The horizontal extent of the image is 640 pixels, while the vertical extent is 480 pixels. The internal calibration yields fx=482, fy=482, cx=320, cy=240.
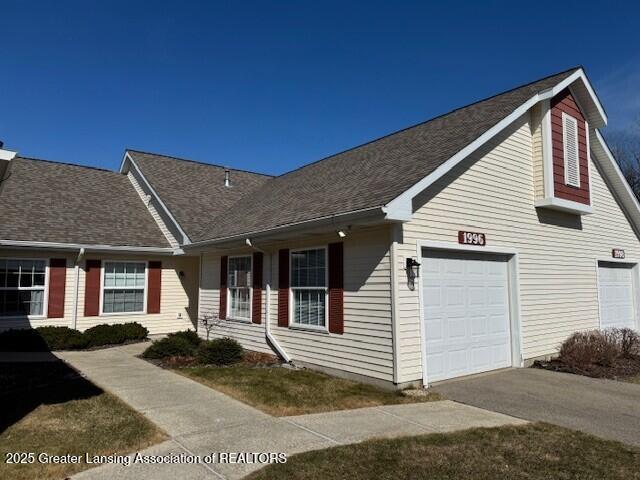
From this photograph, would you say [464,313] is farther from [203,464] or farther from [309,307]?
Result: [203,464]

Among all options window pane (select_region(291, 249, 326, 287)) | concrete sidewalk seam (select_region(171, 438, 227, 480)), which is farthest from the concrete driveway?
concrete sidewalk seam (select_region(171, 438, 227, 480))

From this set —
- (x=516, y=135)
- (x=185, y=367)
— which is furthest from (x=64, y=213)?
(x=516, y=135)

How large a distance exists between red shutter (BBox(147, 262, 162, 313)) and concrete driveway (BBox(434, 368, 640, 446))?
33.0 ft

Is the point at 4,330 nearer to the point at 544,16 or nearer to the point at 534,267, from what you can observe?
the point at 534,267

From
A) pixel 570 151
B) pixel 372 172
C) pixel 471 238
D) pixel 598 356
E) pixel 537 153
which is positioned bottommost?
pixel 598 356

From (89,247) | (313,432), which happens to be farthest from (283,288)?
(89,247)

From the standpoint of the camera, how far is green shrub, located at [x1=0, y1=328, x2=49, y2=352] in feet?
39.5

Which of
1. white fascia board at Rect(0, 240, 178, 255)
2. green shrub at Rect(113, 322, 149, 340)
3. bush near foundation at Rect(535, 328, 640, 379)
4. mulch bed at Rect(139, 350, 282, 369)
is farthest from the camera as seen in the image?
green shrub at Rect(113, 322, 149, 340)

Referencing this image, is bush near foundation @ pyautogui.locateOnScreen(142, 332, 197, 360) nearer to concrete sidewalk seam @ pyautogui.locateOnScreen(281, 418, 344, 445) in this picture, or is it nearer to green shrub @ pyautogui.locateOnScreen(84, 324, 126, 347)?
green shrub @ pyautogui.locateOnScreen(84, 324, 126, 347)

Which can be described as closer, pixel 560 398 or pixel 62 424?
pixel 62 424

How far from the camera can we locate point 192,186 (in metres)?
18.2

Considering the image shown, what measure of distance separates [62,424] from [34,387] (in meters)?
2.64

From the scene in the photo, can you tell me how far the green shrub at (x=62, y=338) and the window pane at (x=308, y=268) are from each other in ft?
21.3

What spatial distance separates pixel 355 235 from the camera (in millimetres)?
8977
